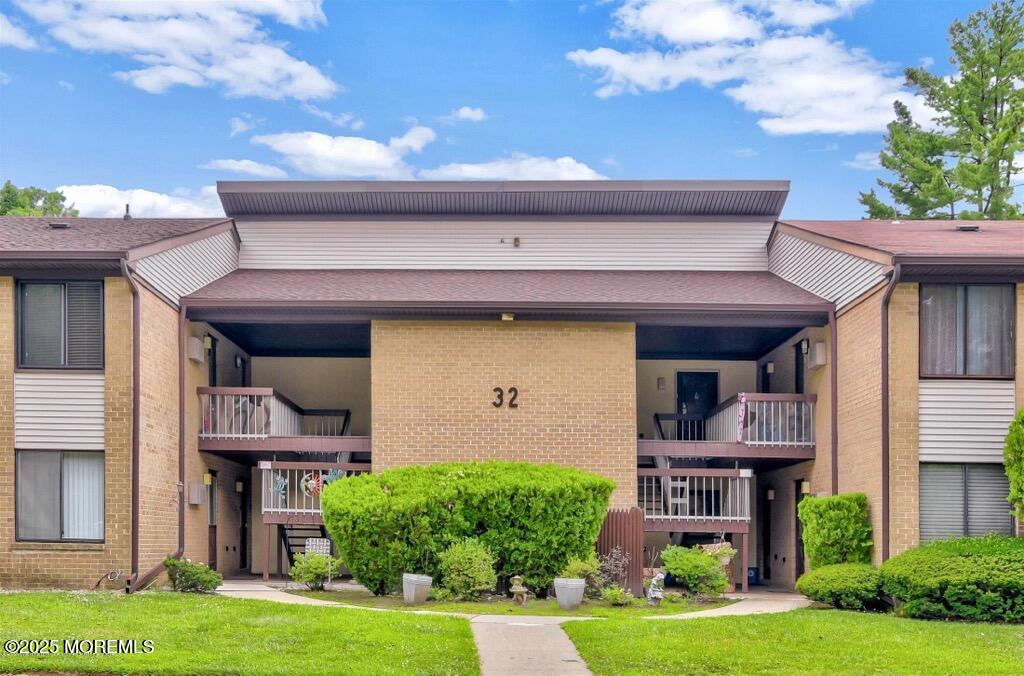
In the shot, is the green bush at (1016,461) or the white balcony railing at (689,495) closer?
the green bush at (1016,461)

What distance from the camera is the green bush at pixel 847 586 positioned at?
1664 cm

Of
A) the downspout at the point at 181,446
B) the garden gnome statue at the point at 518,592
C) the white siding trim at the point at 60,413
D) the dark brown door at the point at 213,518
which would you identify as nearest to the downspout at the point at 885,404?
the garden gnome statue at the point at 518,592

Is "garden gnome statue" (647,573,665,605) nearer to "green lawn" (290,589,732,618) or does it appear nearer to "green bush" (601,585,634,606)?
"green lawn" (290,589,732,618)

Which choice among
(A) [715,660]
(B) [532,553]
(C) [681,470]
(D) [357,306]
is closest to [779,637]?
(A) [715,660]

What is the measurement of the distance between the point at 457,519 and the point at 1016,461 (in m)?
7.93

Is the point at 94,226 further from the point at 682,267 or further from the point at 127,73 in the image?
the point at 127,73

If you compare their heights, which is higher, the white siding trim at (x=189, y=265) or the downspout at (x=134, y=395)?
the white siding trim at (x=189, y=265)

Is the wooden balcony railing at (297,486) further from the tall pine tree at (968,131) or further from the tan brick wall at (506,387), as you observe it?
A: the tall pine tree at (968,131)

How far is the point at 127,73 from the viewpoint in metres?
36.6

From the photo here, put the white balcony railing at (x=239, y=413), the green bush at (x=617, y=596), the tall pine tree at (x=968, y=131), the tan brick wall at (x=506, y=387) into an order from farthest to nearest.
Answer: the tall pine tree at (x=968, y=131), the white balcony railing at (x=239, y=413), the tan brick wall at (x=506, y=387), the green bush at (x=617, y=596)

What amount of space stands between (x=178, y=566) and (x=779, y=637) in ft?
29.2

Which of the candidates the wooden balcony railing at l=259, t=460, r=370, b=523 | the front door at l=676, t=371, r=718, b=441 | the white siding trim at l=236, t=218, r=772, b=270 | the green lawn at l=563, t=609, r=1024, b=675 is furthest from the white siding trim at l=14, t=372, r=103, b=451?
the front door at l=676, t=371, r=718, b=441

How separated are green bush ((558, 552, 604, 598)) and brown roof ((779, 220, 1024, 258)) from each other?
633 cm

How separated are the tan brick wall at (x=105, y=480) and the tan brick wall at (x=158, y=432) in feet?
0.94
